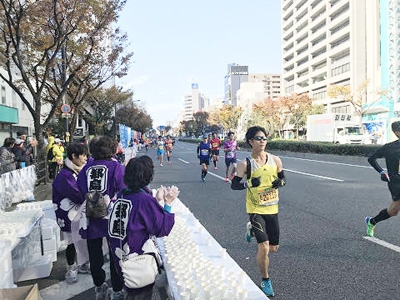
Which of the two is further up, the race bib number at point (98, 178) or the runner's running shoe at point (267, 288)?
the race bib number at point (98, 178)

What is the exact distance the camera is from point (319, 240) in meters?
5.14

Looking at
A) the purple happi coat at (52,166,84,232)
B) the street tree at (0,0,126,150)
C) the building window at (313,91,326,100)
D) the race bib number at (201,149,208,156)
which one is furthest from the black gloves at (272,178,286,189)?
the building window at (313,91,326,100)

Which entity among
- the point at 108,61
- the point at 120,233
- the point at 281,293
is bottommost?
the point at 281,293

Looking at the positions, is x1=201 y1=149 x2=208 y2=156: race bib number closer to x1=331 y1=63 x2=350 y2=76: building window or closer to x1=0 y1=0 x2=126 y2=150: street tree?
x1=0 y1=0 x2=126 y2=150: street tree

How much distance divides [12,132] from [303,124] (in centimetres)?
4300

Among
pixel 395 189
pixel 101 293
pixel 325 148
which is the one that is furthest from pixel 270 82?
pixel 101 293

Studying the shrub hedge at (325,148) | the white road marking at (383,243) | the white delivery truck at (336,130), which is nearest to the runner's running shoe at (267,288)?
the white road marking at (383,243)

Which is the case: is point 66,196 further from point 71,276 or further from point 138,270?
point 138,270

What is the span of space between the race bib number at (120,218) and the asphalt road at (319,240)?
183cm

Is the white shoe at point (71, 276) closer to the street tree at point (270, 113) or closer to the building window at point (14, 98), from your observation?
the building window at point (14, 98)

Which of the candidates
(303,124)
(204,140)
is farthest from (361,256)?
(303,124)

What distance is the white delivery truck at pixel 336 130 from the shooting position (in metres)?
27.7

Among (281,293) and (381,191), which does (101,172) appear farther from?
(381,191)

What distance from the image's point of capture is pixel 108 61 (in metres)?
16.9
